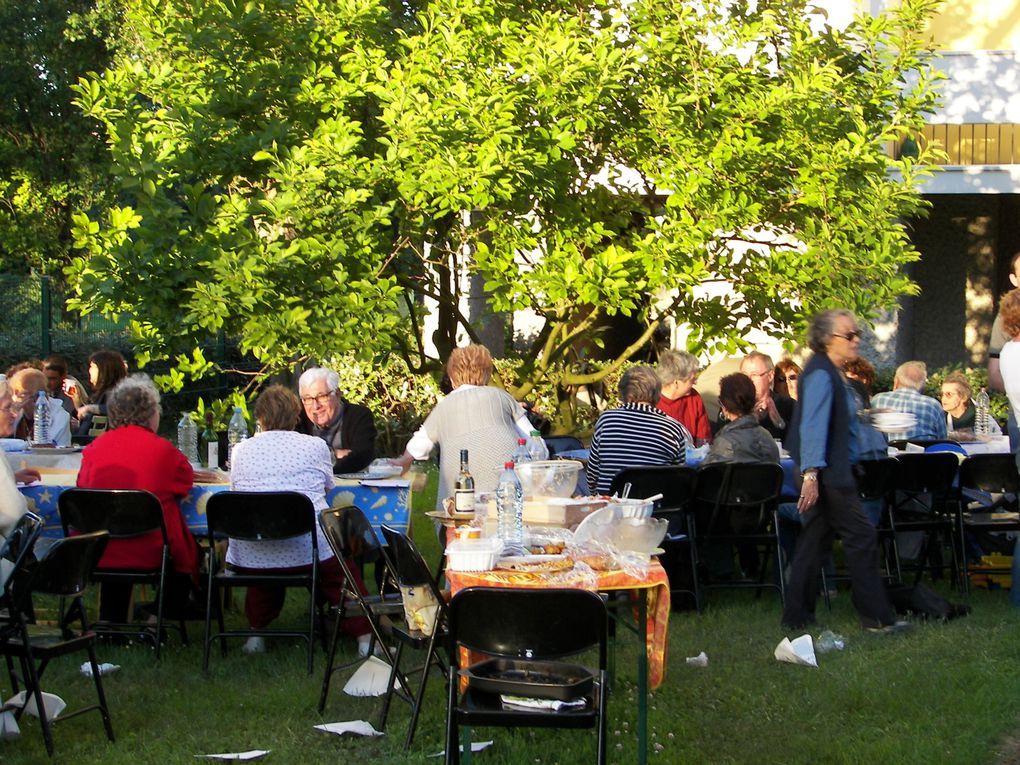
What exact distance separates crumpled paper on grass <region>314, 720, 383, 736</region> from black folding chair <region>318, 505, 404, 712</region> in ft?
0.84

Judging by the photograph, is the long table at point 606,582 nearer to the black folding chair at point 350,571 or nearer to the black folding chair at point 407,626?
the black folding chair at point 407,626

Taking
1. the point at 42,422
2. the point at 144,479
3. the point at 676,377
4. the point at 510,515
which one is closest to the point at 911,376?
the point at 676,377

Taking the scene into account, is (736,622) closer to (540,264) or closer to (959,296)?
(540,264)

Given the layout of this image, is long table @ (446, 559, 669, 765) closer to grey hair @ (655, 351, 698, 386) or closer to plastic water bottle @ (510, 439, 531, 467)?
plastic water bottle @ (510, 439, 531, 467)

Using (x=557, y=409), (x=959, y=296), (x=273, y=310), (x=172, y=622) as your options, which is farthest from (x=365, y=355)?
(x=959, y=296)

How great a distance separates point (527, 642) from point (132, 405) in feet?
11.1

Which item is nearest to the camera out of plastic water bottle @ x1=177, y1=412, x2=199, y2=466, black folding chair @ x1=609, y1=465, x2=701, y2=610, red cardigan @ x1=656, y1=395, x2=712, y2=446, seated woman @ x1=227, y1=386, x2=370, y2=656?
seated woman @ x1=227, y1=386, x2=370, y2=656

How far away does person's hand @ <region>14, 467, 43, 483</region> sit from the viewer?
23.7 ft

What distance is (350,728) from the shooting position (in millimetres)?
5586

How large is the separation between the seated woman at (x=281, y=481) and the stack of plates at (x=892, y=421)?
10.6 ft

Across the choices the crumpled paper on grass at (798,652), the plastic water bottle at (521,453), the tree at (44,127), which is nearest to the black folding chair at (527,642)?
the crumpled paper on grass at (798,652)

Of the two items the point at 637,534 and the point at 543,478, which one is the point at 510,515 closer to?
the point at 637,534

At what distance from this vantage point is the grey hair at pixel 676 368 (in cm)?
891

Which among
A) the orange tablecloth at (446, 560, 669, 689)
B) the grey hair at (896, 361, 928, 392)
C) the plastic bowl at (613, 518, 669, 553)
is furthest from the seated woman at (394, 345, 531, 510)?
the grey hair at (896, 361, 928, 392)
